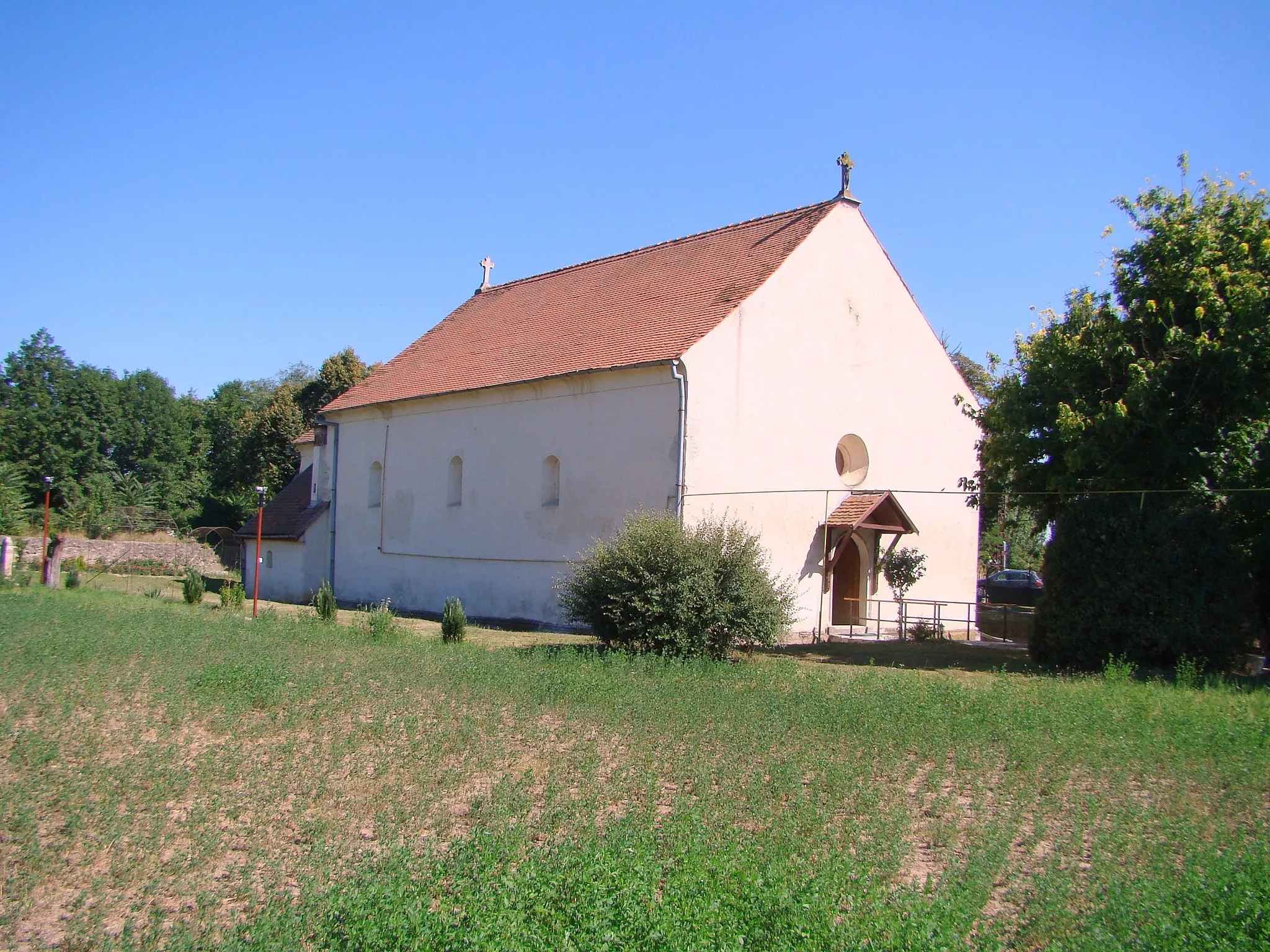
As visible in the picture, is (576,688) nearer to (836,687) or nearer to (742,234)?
(836,687)

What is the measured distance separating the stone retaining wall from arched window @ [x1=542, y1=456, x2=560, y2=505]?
29.6m

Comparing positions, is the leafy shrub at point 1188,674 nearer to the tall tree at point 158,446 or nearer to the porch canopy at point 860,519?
the porch canopy at point 860,519

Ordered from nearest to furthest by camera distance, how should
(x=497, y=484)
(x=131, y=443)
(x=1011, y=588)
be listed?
(x=497, y=484) → (x=1011, y=588) → (x=131, y=443)

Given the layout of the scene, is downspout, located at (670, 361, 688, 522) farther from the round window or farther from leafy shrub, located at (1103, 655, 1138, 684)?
leafy shrub, located at (1103, 655, 1138, 684)

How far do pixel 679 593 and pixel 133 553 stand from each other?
39432 mm

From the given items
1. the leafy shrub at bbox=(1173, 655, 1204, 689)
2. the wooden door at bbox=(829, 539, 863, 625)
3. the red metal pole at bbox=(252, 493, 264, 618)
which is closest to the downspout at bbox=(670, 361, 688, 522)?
the wooden door at bbox=(829, 539, 863, 625)

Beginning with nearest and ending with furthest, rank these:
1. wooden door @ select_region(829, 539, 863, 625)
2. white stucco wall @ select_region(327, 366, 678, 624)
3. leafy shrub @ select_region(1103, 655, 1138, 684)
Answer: leafy shrub @ select_region(1103, 655, 1138, 684)
white stucco wall @ select_region(327, 366, 678, 624)
wooden door @ select_region(829, 539, 863, 625)

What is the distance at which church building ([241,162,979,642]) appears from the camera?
20.1 metres

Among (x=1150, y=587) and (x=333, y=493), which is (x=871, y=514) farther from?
(x=333, y=493)

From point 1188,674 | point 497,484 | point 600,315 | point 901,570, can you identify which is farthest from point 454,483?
point 1188,674

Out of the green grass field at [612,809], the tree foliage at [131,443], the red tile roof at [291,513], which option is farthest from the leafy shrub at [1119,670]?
the tree foliage at [131,443]

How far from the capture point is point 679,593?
1535 cm

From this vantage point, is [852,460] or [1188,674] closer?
[1188,674]

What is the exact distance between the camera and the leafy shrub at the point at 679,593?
15.4 meters
